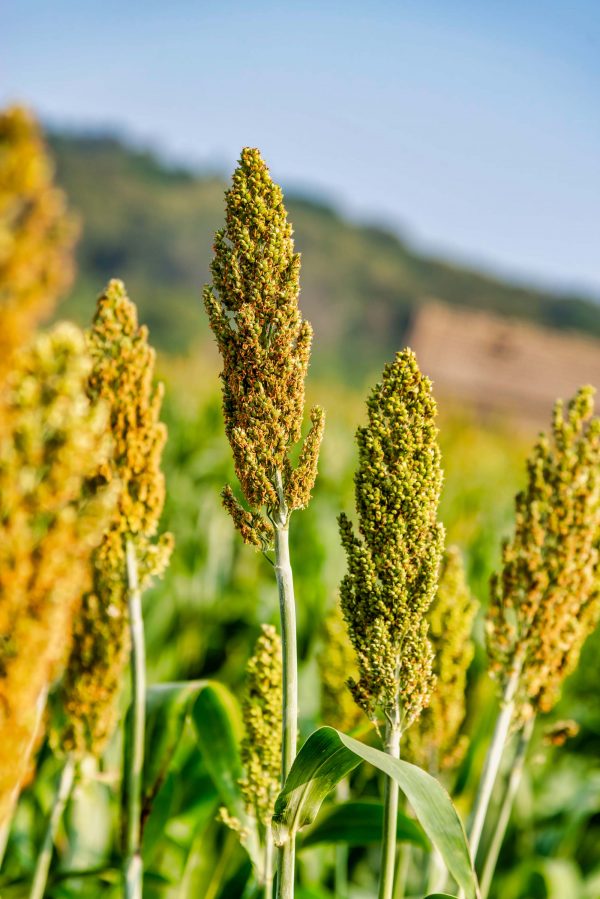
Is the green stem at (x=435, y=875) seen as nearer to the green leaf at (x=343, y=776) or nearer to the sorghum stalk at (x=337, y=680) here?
the sorghum stalk at (x=337, y=680)

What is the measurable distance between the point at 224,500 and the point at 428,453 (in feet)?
0.97

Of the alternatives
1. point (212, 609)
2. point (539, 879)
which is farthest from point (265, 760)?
point (212, 609)

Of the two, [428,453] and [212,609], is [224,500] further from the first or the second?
[212,609]

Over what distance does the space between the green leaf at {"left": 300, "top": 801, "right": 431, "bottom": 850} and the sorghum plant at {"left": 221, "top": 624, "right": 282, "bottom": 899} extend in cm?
39

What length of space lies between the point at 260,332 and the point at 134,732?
80cm

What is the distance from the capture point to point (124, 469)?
136 cm

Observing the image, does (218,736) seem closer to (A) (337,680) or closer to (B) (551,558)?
(A) (337,680)

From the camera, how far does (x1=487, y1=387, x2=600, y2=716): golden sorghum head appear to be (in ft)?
4.86

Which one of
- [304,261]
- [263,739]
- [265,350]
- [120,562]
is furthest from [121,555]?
[304,261]

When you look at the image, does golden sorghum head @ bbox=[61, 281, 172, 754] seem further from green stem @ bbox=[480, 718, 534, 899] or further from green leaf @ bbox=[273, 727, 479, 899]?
green stem @ bbox=[480, 718, 534, 899]

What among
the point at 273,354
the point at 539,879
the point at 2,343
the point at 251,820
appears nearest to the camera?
the point at 2,343

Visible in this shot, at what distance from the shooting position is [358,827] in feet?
5.97

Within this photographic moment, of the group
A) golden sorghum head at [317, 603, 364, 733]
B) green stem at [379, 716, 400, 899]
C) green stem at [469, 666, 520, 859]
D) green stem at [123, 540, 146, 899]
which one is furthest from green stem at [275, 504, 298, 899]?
golden sorghum head at [317, 603, 364, 733]

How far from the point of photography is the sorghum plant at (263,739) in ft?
4.54
